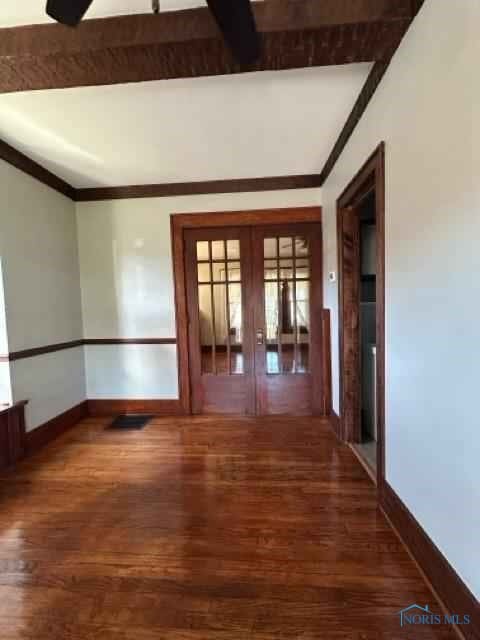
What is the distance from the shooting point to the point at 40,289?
3.11m

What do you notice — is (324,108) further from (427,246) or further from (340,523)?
(340,523)

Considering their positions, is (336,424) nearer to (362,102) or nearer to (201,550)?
(201,550)

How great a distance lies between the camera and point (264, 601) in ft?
4.69

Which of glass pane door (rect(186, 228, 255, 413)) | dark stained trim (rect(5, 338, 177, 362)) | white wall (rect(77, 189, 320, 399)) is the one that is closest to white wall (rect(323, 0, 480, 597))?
glass pane door (rect(186, 228, 255, 413))

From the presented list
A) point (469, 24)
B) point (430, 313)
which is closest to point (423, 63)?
point (469, 24)

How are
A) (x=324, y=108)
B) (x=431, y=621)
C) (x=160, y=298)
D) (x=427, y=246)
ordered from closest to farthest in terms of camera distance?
(x=431, y=621)
(x=427, y=246)
(x=324, y=108)
(x=160, y=298)

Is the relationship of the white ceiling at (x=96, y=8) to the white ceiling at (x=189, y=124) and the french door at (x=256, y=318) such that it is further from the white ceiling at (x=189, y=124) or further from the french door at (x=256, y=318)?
the french door at (x=256, y=318)

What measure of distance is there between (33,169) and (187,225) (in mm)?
1534

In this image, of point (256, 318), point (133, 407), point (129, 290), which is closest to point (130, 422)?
point (133, 407)

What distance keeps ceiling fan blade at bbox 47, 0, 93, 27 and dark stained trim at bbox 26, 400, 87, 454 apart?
119 inches

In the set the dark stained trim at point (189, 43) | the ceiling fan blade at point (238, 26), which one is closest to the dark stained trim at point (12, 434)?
the dark stained trim at point (189, 43)

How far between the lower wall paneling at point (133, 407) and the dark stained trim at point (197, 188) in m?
2.40

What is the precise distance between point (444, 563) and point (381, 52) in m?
2.44

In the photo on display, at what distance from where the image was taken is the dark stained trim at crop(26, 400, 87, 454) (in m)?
2.94
